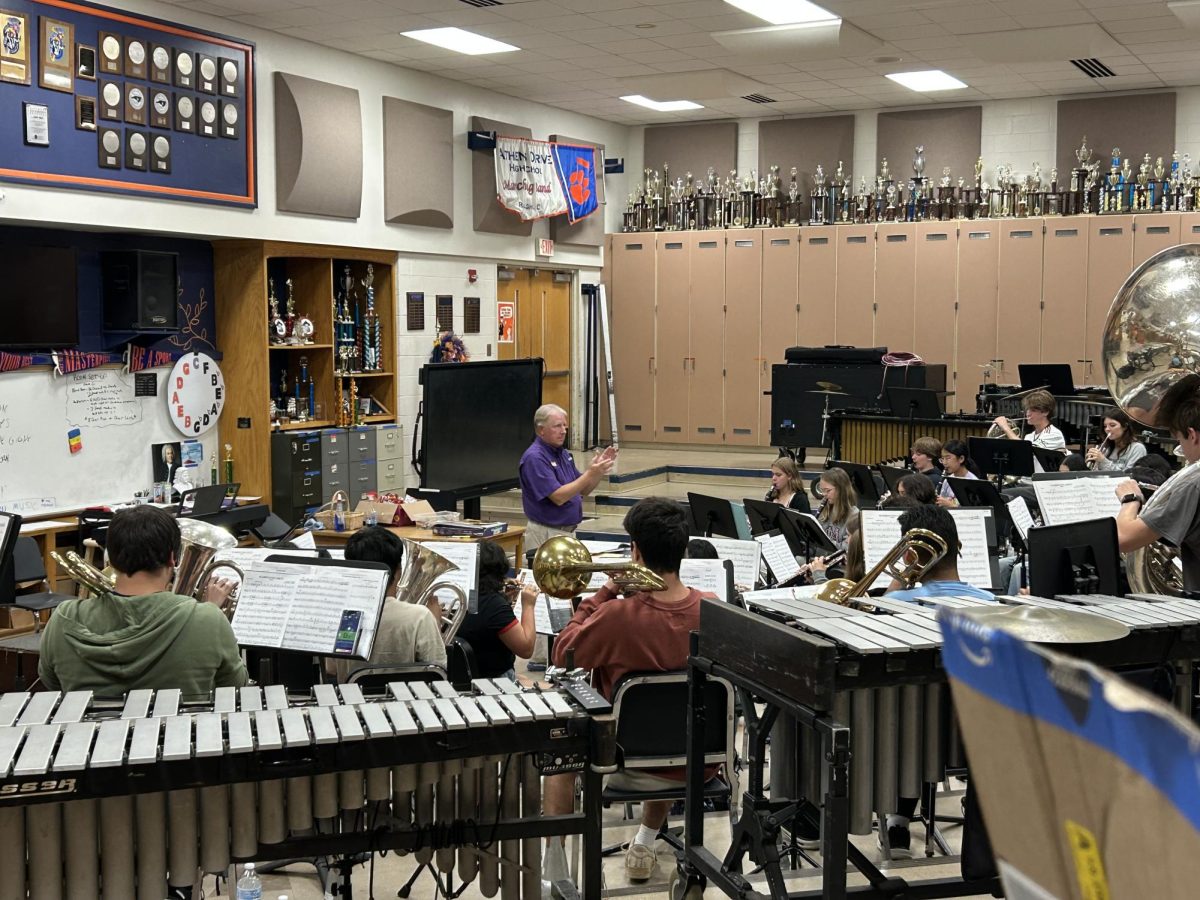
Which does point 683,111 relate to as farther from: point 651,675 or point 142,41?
point 651,675

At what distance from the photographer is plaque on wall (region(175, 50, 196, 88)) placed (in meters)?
9.50

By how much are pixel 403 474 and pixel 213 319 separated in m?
2.45

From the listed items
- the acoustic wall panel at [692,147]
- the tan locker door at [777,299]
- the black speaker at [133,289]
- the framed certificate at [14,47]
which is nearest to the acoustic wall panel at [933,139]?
the tan locker door at [777,299]

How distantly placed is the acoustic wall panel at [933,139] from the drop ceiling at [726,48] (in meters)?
0.36

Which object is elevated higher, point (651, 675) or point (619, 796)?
point (651, 675)

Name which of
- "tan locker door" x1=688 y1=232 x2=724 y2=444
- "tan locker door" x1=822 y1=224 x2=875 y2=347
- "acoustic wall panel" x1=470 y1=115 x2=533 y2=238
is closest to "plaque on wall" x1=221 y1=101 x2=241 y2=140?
"acoustic wall panel" x1=470 y1=115 x2=533 y2=238

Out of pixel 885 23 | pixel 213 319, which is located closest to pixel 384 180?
pixel 213 319

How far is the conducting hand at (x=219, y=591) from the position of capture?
193 inches

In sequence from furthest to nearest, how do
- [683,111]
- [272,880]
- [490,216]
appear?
[683,111], [490,216], [272,880]

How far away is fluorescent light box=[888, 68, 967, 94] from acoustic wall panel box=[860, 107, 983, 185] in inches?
37.4

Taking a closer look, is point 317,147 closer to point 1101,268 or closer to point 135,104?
point 135,104

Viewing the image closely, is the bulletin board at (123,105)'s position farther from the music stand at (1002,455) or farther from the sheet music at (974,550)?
the sheet music at (974,550)

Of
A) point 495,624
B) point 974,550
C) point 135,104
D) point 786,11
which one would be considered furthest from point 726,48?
point 495,624

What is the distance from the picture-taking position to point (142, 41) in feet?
30.2
